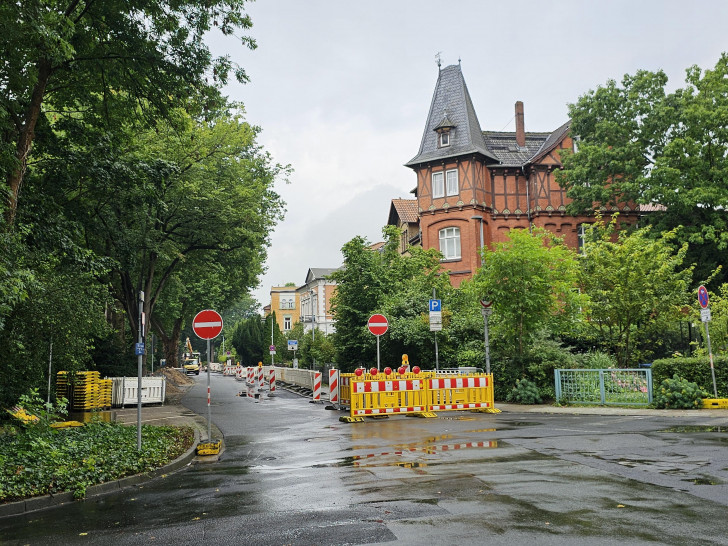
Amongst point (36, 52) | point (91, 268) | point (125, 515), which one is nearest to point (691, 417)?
point (125, 515)

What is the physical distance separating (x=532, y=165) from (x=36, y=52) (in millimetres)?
36241

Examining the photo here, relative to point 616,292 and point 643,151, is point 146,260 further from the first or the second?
point 643,151

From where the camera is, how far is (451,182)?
140ft

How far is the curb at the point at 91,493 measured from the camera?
26.0ft

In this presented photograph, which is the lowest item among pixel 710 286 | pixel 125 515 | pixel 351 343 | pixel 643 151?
pixel 125 515

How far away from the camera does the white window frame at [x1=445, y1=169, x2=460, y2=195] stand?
42.3 m

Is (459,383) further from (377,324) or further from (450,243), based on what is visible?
(450,243)

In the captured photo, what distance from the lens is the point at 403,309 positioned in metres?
29.5

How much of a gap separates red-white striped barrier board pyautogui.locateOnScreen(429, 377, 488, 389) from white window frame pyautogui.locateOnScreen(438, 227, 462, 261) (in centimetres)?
2303

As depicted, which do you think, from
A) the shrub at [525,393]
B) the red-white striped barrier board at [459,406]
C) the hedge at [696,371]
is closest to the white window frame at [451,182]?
the shrub at [525,393]

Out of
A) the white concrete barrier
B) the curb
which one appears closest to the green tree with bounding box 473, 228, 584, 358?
the white concrete barrier

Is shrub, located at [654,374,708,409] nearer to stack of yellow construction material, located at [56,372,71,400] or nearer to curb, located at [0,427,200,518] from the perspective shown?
curb, located at [0,427,200,518]

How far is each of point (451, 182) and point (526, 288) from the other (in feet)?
71.9

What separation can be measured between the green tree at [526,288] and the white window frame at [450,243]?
18445mm
